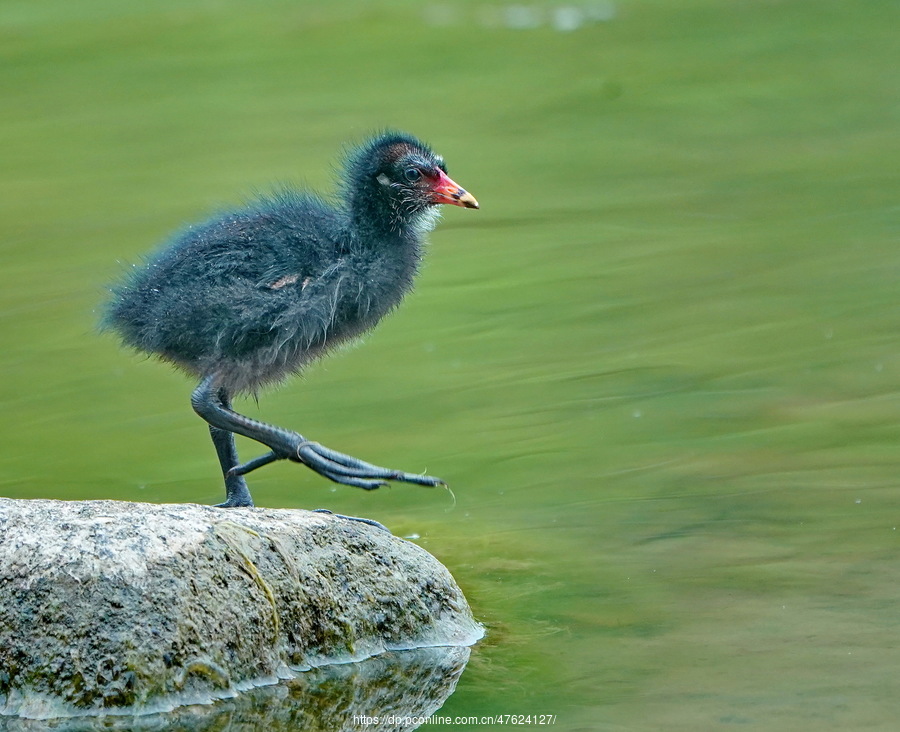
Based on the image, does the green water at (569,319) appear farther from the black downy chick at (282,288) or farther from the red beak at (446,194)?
the red beak at (446,194)

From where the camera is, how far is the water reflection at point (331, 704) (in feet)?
13.3

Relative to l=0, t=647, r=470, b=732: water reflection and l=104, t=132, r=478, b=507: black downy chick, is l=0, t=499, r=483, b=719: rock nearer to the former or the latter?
l=0, t=647, r=470, b=732: water reflection

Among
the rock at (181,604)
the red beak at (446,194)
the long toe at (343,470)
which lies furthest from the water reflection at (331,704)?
the red beak at (446,194)

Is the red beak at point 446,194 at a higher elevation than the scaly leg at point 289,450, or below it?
higher

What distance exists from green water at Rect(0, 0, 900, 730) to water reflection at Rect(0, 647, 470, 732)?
0.34 ft

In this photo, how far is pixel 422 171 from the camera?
5195 mm

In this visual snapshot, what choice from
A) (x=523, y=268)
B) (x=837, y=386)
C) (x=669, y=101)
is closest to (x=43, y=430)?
(x=523, y=268)

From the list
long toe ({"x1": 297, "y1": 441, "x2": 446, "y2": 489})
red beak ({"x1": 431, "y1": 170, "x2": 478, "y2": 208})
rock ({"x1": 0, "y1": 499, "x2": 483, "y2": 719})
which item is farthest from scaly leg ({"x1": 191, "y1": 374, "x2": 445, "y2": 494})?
red beak ({"x1": 431, "y1": 170, "x2": 478, "y2": 208})

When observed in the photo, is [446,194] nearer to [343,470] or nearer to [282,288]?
[282,288]

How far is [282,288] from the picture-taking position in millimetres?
4898

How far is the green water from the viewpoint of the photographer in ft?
15.8

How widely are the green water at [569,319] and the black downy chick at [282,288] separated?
0.89 m

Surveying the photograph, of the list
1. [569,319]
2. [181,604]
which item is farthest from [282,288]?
[569,319]

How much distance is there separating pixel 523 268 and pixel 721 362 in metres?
1.77
